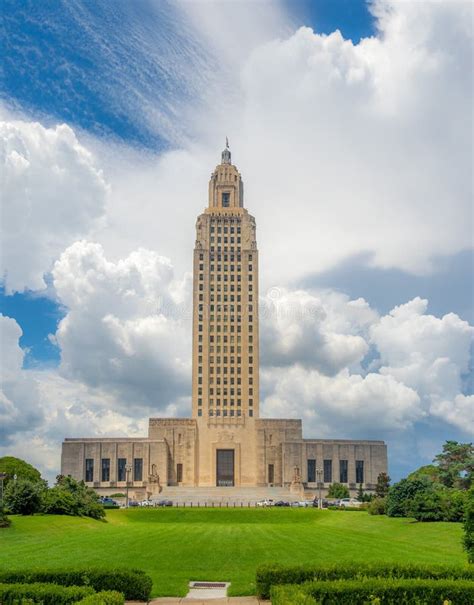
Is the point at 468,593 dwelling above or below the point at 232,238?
below

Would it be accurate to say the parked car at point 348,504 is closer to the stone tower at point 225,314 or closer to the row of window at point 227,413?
the stone tower at point 225,314

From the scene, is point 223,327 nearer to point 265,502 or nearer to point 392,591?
point 265,502

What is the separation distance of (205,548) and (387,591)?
47.4 feet

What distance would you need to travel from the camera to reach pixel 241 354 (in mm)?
111812

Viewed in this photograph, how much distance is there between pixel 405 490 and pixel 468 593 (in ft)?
113

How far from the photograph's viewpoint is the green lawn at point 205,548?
23.0 metres

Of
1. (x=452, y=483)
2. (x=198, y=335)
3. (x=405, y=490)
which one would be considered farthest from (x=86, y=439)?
(x=405, y=490)

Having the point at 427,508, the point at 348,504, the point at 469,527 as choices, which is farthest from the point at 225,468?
the point at 469,527

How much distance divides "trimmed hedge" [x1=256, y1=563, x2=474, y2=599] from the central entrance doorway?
293ft

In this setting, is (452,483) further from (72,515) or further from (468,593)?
(468,593)

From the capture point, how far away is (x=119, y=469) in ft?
338

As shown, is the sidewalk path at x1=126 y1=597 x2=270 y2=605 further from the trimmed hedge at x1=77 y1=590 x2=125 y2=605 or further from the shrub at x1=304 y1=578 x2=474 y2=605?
the trimmed hedge at x1=77 y1=590 x2=125 y2=605

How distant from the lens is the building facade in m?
103

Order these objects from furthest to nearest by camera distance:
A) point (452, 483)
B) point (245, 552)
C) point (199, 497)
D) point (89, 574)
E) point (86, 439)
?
point (86, 439) → point (199, 497) → point (452, 483) → point (245, 552) → point (89, 574)
